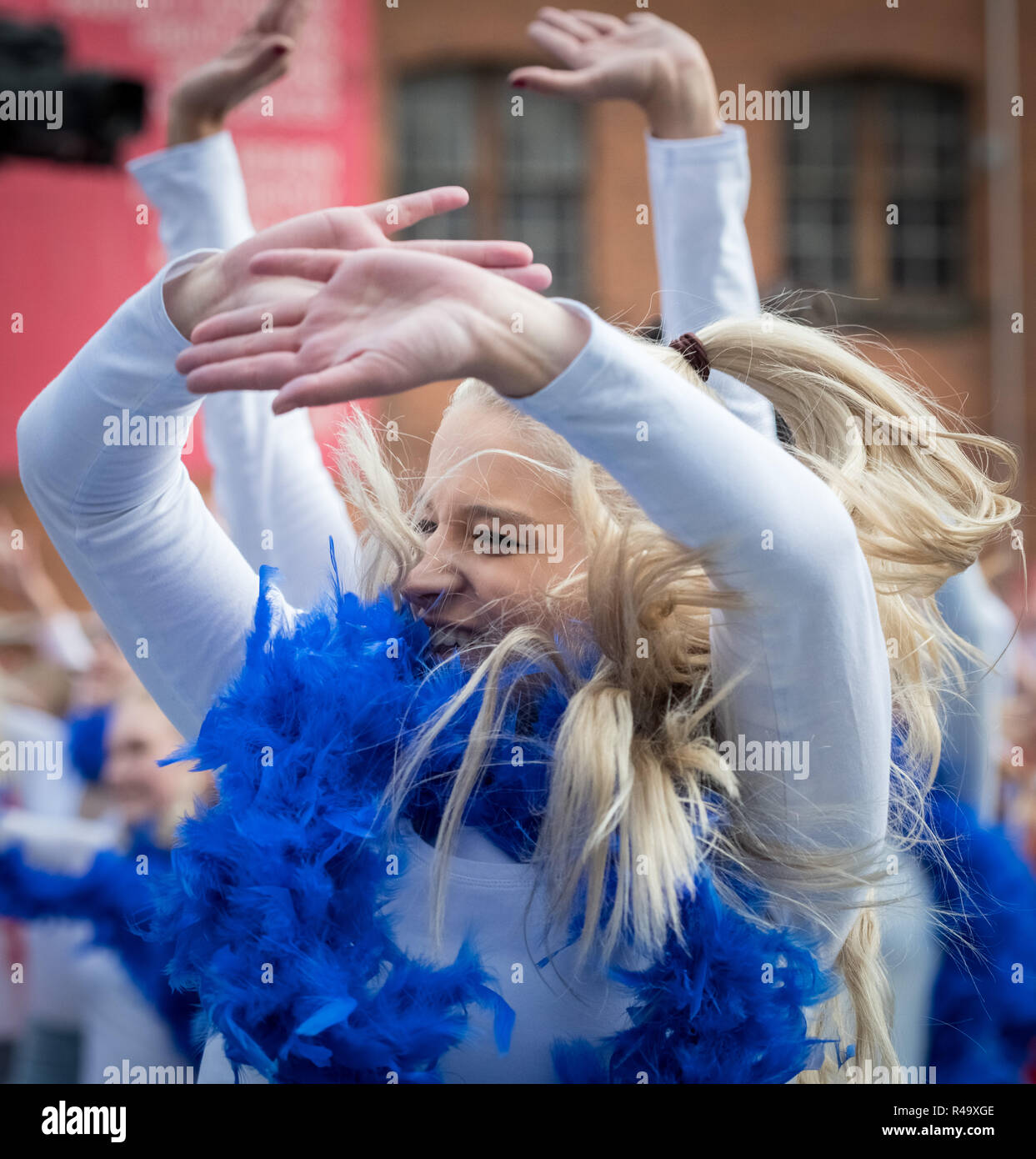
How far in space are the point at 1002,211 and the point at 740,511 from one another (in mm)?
7838

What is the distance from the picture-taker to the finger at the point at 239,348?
0.84m

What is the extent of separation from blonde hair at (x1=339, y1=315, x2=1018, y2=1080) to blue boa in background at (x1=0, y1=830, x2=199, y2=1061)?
1.18m

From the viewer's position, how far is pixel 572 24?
168 cm

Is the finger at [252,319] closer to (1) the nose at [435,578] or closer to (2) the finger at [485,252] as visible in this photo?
(2) the finger at [485,252]

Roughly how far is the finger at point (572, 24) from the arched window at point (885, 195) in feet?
21.1

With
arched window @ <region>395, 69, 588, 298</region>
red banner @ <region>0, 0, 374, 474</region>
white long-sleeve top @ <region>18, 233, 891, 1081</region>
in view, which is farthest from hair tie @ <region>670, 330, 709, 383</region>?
arched window @ <region>395, 69, 588, 298</region>

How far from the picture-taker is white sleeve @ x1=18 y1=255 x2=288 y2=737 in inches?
40.3

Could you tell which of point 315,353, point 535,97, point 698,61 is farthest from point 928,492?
point 535,97

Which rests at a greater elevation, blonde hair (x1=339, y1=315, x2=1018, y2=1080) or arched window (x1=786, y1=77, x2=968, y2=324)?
arched window (x1=786, y1=77, x2=968, y2=324)

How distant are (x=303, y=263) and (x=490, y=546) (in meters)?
0.35

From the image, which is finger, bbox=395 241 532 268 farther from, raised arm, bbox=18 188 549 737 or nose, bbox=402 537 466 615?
nose, bbox=402 537 466 615

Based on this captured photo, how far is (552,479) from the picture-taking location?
1.18 metres
